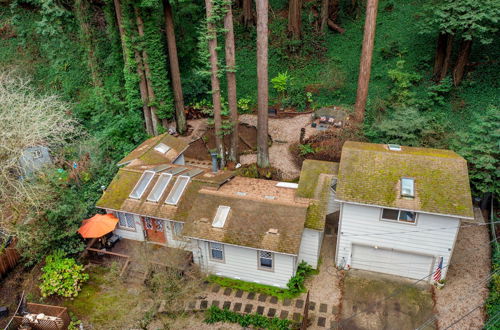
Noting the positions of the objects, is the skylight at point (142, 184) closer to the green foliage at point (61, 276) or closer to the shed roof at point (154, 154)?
the shed roof at point (154, 154)

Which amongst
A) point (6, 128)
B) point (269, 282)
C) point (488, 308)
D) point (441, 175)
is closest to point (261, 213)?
point (269, 282)

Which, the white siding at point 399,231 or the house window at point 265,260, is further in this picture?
the house window at point 265,260

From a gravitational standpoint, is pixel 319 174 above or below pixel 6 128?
below

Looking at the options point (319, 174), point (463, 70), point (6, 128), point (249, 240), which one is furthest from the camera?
point (463, 70)

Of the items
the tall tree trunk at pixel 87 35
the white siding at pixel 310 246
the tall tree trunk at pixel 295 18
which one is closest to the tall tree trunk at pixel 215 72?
the white siding at pixel 310 246

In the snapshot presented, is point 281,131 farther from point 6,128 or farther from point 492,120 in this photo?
point 6,128

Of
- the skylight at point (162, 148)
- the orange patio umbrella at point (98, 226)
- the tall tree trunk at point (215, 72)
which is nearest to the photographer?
the orange patio umbrella at point (98, 226)

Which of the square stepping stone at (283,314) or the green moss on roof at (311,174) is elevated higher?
the green moss on roof at (311,174)
